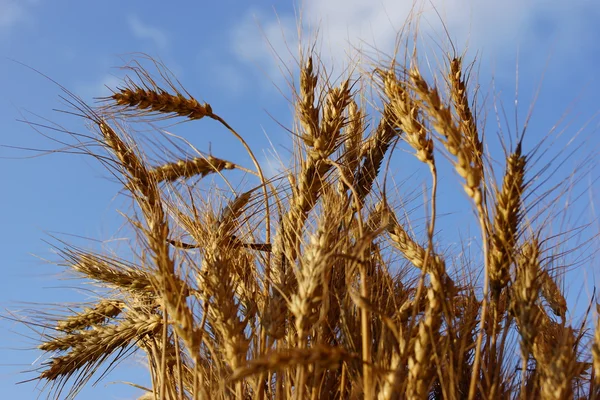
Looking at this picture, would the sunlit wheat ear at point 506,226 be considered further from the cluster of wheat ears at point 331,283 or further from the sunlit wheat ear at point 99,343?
the sunlit wheat ear at point 99,343

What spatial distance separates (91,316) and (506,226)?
213 cm

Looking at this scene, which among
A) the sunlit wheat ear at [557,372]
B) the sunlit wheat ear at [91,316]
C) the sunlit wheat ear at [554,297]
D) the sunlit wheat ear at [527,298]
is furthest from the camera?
the sunlit wheat ear at [91,316]

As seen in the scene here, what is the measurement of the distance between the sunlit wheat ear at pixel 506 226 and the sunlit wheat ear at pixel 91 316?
183 cm

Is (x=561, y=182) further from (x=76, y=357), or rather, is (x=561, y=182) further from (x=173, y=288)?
(x=76, y=357)

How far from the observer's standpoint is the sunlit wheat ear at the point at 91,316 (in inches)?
Answer: 125

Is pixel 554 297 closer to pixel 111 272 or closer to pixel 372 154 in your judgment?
pixel 372 154

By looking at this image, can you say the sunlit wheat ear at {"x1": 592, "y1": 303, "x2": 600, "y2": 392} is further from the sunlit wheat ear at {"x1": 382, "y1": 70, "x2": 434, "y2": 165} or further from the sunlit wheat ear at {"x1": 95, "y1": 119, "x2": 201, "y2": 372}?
the sunlit wheat ear at {"x1": 95, "y1": 119, "x2": 201, "y2": 372}

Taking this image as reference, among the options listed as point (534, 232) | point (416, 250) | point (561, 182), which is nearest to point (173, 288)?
point (416, 250)

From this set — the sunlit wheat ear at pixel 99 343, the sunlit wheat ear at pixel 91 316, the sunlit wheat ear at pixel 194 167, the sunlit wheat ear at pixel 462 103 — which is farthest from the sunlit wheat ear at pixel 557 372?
the sunlit wheat ear at pixel 91 316

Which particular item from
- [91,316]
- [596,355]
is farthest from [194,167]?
[596,355]

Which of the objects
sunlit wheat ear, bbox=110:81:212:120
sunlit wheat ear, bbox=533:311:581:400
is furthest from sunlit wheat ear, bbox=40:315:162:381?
sunlit wheat ear, bbox=533:311:581:400

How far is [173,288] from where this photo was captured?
1876 mm

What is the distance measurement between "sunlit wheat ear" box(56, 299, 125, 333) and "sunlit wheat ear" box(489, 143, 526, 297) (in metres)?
1.83

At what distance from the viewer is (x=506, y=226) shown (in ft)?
6.28
